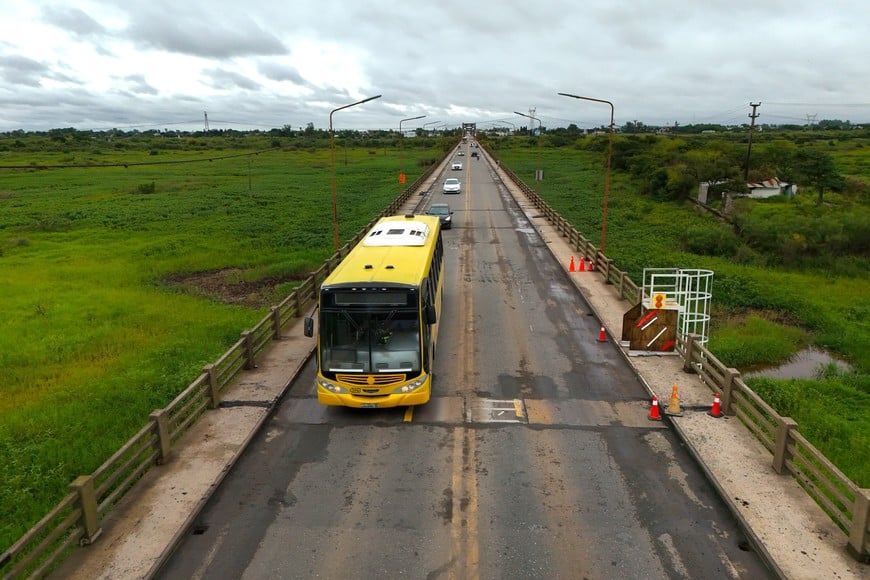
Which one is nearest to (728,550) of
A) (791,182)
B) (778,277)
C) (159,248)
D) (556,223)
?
(778,277)

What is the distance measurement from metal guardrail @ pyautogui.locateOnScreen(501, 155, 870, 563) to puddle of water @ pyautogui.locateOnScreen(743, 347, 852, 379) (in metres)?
3.99

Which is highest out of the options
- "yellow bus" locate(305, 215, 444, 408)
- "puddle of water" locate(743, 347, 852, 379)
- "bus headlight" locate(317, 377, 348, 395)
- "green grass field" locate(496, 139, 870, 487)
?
"yellow bus" locate(305, 215, 444, 408)

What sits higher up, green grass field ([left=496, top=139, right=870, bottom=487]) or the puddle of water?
green grass field ([left=496, top=139, right=870, bottom=487])

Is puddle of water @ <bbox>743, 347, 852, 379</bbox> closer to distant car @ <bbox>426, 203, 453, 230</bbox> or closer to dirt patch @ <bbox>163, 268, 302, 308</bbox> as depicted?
dirt patch @ <bbox>163, 268, 302, 308</bbox>

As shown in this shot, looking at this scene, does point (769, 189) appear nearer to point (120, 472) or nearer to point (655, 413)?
point (655, 413)

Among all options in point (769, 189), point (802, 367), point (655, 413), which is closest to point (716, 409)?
point (655, 413)

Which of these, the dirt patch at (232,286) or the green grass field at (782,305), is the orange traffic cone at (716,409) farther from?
the dirt patch at (232,286)

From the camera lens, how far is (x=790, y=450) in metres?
10.3

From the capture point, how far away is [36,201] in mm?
59000

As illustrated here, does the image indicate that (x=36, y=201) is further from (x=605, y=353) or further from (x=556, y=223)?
(x=605, y=353)

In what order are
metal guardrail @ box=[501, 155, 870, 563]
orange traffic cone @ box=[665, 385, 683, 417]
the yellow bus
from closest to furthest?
metal guardrail @ box=[501, 155, 870, 563] → the yellow bus → orange traffic cone @ box=[665, 385, 683, 417]

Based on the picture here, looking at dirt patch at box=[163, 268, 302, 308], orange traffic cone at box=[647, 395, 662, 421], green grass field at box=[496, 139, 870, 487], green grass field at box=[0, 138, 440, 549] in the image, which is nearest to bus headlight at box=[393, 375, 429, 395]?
orange traffic cone at box=[647, 395, 662, 421]

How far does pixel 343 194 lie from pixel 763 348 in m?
48.5

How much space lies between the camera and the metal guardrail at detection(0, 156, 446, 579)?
8.00 m
